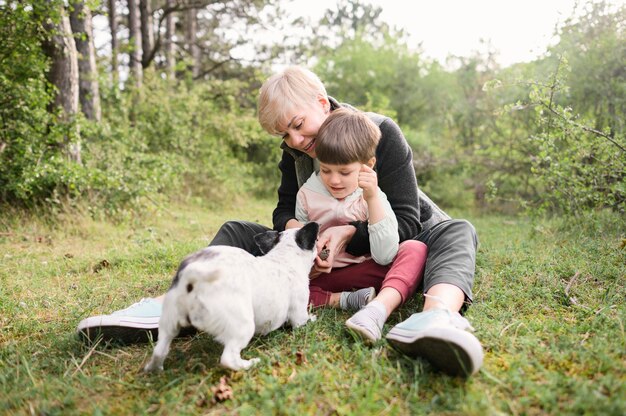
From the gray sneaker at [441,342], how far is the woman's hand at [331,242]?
71cm

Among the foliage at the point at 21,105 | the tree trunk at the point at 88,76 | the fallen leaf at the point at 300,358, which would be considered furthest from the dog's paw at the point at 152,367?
the tree trunk at the point at 88,76

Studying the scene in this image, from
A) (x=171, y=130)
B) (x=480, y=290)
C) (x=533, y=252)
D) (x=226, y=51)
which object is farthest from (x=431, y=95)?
(x=480, y=290)

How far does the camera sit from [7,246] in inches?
188

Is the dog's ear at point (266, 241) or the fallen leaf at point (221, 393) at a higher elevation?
the dog's ear at point (266, 241)

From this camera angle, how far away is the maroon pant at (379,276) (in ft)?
8.47

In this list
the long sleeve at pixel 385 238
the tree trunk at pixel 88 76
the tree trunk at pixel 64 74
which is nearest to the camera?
the long sleeve at pixel 385 238

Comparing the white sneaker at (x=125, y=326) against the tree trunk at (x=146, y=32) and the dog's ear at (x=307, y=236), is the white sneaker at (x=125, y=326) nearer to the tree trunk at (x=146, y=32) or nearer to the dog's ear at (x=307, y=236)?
the dog's ear at (x=307, y=236)

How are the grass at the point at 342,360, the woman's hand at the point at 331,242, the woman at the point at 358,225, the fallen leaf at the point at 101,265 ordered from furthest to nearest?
the fallen leaf at the point at 101,265 → the woman's hand at the point at 331,242 → the woman at the point at 358,225 → the grass at the point at 342,360

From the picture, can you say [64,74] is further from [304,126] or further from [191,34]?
[191,34]

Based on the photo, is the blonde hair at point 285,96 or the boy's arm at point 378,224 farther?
the blonde hair at point 285,96

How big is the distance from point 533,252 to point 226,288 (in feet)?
10.4

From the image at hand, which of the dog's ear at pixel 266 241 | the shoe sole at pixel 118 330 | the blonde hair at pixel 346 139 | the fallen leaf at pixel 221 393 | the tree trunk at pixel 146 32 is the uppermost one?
the tree trunk at pixel 146 32

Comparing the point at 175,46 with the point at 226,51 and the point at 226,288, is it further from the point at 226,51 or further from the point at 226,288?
the point at 226,288

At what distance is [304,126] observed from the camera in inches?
111
